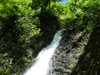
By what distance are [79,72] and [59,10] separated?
36.4 ft

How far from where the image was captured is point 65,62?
22.1 feet

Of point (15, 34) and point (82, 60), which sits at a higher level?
point (15, 34)

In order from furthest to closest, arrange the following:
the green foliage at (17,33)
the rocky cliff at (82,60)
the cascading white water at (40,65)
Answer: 1. the green foliage at (17,33)
2. the cascading white water at (40,65)
3. the rocky cliff at (82,60)

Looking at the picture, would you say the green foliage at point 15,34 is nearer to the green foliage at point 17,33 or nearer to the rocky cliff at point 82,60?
the green foliage at point 17,33

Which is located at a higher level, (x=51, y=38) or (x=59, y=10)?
(x=59, y=10)

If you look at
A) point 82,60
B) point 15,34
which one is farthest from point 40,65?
point 15,34

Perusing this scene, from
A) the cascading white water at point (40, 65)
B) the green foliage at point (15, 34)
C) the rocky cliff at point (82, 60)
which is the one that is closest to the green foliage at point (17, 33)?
the green foliage at point (15, 34)

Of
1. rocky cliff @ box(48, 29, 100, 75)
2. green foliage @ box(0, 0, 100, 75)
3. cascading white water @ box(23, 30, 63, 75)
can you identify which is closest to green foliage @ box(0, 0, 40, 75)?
green foliage @ box(0, 0, 100, 75)

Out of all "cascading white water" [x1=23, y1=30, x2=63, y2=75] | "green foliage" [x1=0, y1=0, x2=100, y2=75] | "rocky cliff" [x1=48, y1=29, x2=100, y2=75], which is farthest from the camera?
"green foliage" [x1=0, y1=0, x2=100, y2=75]

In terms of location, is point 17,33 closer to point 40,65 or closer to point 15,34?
point 15,34

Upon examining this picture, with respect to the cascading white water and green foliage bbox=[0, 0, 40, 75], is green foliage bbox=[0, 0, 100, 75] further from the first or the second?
the cascading white water

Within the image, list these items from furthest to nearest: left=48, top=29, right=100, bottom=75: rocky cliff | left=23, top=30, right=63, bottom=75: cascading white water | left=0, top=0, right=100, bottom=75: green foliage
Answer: left=0, top=0, right=100, bottom=75: green foliage, left=23, top=30, right=63, bottom=75: cascading white water, left=48, top=29, right=100, bottom=75: rocky cliff

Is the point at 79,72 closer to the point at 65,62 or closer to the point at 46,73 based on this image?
the point at 65,62

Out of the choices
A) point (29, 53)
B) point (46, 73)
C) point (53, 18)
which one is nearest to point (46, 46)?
point (29, 53)
